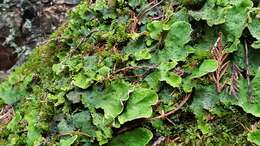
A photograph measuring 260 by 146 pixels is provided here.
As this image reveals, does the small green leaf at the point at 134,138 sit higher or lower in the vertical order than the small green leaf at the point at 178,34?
lower

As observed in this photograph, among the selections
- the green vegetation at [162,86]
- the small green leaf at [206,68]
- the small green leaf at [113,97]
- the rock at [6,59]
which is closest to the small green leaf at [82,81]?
the green vegetation at [162,86]

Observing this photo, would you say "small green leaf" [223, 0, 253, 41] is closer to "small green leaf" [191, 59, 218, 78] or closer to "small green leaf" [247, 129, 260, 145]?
"small green leaf" [191, 59, 218, 78]

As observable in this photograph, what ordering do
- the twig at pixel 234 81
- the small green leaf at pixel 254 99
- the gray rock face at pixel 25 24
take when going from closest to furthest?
1. the small green leaf at pixel 254 99
2. the twig at pixel 234 81
3. the gray rock face at pixel 25 24

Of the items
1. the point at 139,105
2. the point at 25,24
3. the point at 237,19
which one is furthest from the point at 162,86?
the point at 25,24

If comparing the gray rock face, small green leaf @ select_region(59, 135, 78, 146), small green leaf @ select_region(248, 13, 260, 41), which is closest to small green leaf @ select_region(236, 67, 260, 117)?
small green leaf @ select_region(248, 13, 260, 41)

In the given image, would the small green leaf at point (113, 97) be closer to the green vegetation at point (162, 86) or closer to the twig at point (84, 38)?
the green vegetation at point (162, 86)
